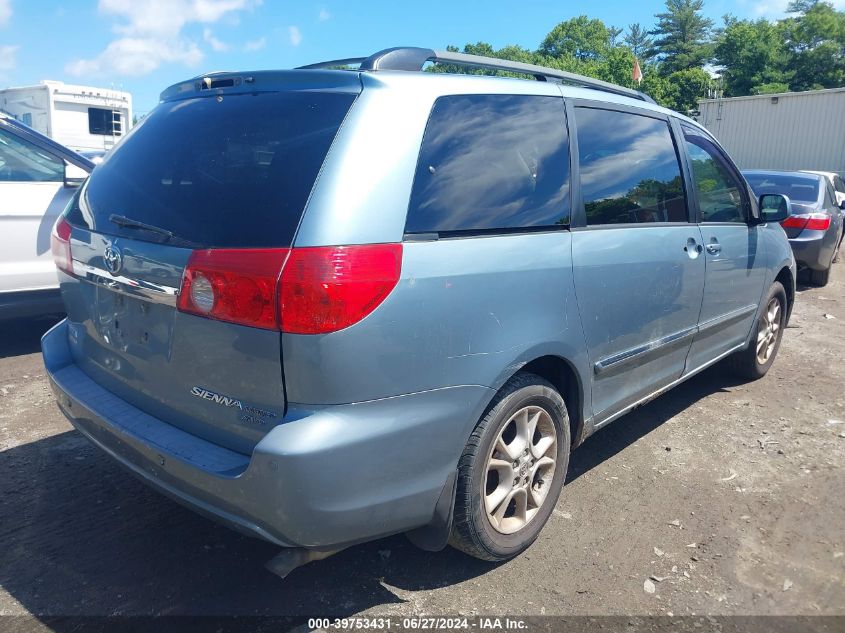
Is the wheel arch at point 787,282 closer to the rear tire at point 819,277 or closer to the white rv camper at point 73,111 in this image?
the rear tire at point 819,277

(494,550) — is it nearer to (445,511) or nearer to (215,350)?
(445,511)

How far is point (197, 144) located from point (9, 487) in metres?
2.04

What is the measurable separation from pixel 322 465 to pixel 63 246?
165 cm

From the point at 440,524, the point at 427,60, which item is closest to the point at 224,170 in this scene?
the point at 427,60

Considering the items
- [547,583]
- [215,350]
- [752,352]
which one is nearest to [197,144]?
[215,350]

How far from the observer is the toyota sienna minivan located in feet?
6.82

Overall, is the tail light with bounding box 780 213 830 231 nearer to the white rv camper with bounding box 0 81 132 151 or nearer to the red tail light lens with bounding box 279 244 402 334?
the red tail light lens with bounding box 279 244 402 334

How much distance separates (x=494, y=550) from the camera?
270 centimetres

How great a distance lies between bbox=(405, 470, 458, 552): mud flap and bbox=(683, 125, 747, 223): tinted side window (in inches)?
97.4

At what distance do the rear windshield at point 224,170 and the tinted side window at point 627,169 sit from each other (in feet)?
4.30

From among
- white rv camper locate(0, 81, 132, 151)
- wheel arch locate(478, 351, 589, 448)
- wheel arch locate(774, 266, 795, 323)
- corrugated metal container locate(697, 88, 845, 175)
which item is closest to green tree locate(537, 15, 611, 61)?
corrugated metal container locate(697, 88, 845, 175)

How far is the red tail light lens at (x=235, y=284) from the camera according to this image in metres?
2.05

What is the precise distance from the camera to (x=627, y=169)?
134 inches

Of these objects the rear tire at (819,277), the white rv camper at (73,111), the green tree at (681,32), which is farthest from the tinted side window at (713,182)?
the green tree at (681,32)
